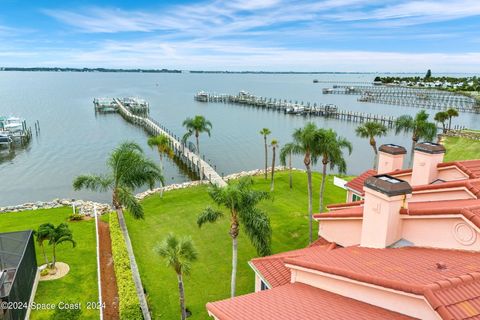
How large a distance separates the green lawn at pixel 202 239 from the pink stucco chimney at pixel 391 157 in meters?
6.86

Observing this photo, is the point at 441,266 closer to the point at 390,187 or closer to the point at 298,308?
the point at 390,187

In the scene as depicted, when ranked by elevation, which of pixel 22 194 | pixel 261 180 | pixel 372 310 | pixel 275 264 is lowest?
pixel 22 194

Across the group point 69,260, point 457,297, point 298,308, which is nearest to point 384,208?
point 457,297

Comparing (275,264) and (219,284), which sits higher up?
(275,264)

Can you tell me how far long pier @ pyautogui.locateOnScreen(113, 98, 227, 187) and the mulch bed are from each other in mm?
8438

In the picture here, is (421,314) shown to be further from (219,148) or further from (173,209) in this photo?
(219,148)

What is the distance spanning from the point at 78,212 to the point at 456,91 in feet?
593

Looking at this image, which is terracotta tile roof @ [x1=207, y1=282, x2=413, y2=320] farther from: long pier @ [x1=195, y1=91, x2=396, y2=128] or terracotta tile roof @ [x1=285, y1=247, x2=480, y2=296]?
long pier @ [x1=195, y1=91, x2=396, y2=128]

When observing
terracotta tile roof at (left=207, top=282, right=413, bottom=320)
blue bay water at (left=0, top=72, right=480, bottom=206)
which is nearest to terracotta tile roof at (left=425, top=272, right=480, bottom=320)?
terracotta tile roof at (left=207, top=282, right=413, bottom=320)

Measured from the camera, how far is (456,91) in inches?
6511

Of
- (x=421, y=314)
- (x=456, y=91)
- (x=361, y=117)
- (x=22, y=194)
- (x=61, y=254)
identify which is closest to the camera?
(x=421, y=314)

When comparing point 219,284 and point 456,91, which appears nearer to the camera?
point 219,284

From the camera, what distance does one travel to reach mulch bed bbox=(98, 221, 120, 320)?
18403 millimetres

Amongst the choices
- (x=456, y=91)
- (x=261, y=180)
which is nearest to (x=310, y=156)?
(x=261, y=180)
